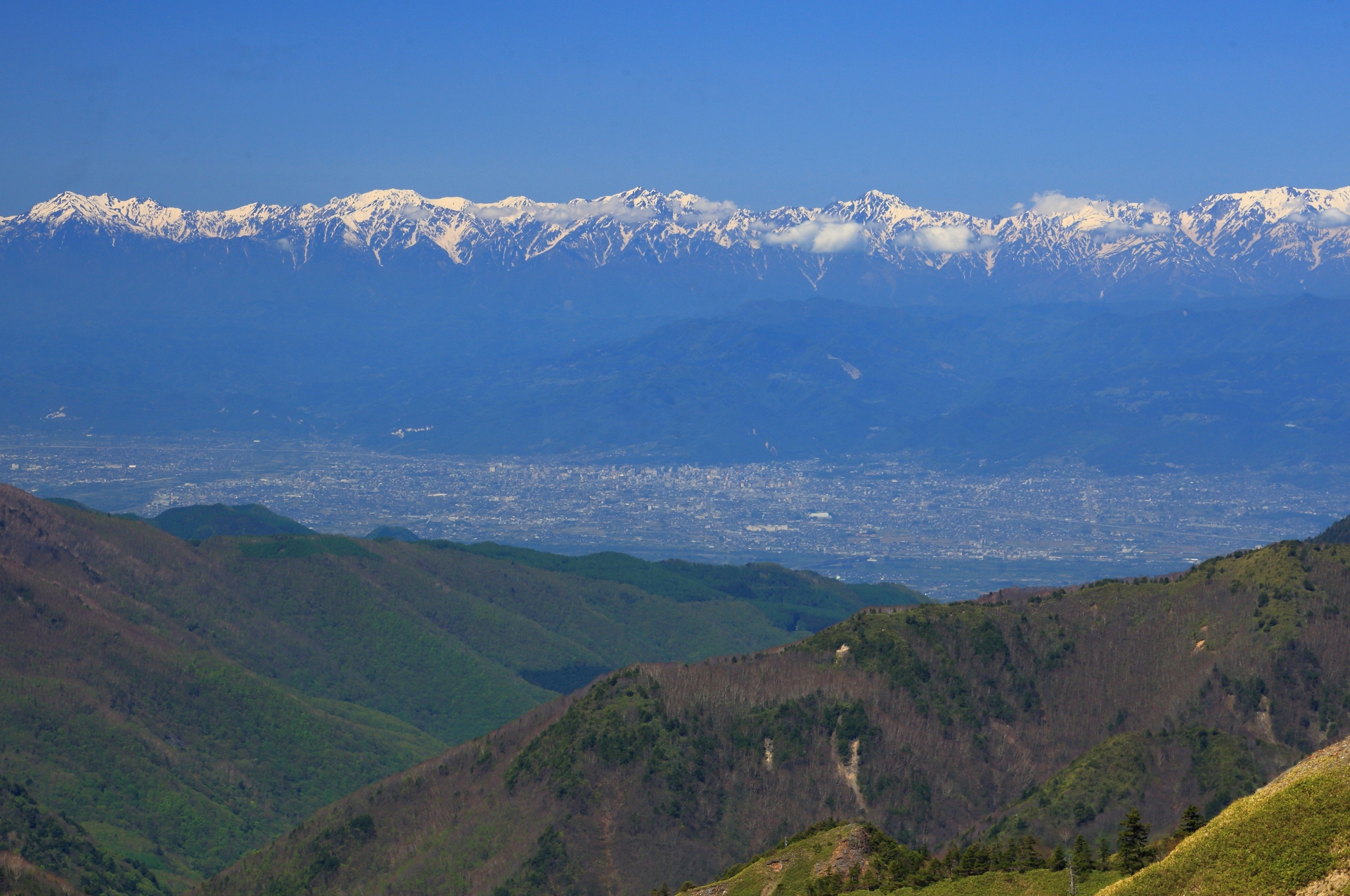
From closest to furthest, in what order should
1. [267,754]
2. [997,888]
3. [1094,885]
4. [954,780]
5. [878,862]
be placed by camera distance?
[1094,885], [997,888], [878,862], [954,780], [267,754]

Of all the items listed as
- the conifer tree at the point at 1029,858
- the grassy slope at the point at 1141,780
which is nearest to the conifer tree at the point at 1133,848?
the conifer tree at the point at 1029,858

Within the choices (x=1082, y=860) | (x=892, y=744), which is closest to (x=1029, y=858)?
(x=1082, y=860)

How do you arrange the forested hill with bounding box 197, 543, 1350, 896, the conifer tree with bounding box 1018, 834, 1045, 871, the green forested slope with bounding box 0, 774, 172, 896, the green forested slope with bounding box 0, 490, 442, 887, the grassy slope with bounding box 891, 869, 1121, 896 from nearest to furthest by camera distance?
the grassy slope with bounding box 891, 869, 1121, 896 → the conifer tree with bounding box 1018, 834, 1045, 871 → the forested hill with bounding box 197, 543, 1350, 896 → the green forested slope with bounding box 0, 774, 172, 896 → the green forested slope with bounding box 0, 490, 442, 887

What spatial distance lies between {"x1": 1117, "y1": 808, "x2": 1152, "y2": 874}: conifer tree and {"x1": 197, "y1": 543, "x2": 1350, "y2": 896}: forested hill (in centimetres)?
4016

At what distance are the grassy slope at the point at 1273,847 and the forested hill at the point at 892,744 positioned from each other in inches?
2509

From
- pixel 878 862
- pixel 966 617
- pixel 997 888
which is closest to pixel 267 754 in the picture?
pixel 966 617

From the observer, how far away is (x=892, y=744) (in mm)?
144500

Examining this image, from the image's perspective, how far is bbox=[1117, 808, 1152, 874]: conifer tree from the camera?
76625 mm

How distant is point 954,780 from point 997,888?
6145 cm

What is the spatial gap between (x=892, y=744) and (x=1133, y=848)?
67.1 metres

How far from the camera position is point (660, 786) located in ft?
452

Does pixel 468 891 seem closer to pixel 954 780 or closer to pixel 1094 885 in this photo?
pixel 954 780

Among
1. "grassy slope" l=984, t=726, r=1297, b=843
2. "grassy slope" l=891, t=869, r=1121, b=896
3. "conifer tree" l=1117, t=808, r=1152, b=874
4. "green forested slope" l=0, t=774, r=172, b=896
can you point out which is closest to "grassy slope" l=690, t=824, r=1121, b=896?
"grassy slope" l=891, t=869, r=1121, b=896

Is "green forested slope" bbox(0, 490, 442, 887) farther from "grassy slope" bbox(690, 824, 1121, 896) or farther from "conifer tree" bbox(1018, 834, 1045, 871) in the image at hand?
"conifer tree" bbox(1018, 834, 1045, 871)
